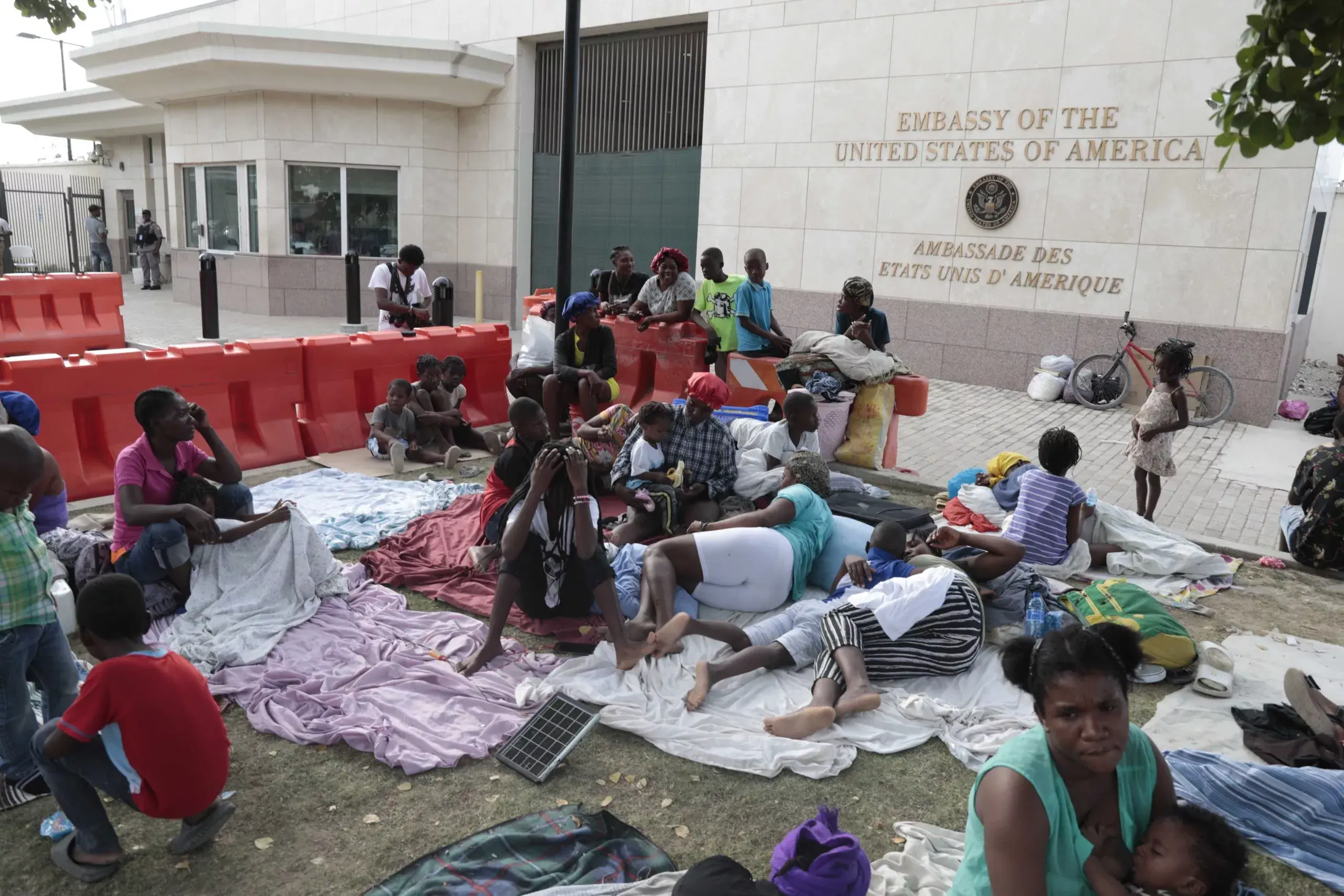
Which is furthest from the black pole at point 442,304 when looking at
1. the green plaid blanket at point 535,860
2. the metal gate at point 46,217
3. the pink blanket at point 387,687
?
the metal gate at point 46,217

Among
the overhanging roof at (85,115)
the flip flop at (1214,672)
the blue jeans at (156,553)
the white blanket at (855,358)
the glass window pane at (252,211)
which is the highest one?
the overhanging roof at (85,115)

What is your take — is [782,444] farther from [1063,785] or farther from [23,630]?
[23,630]

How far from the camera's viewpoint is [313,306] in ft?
63.9

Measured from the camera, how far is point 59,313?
1401 cm

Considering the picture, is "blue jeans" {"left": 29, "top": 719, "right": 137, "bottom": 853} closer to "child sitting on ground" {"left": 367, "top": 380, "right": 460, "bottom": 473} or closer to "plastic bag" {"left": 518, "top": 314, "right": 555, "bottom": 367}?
"child sitting on ground" {"left": 367, "top": 380, "right": 460, "bottom": 473}

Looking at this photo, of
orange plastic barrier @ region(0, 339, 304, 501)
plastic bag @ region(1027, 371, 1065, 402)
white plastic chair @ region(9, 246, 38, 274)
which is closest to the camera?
orange plastic barrier @ region(0, 339, 304, 501)

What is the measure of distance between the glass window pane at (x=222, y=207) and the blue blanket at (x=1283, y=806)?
20.3 meters

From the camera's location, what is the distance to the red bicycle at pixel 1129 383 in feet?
40.3

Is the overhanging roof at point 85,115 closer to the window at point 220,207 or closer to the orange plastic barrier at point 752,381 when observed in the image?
the window at point 220,207

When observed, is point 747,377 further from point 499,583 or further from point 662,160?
point 662,160

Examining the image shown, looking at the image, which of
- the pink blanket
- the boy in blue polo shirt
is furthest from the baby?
the boy in blue polo shirt

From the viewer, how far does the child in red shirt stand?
3.12 metres

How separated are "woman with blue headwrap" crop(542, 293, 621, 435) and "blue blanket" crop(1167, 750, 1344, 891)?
6087 mm

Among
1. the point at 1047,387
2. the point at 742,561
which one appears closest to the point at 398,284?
the point at 742,561
